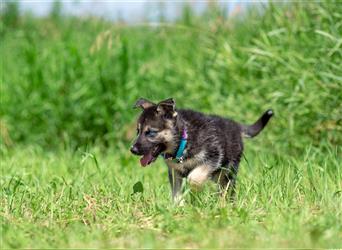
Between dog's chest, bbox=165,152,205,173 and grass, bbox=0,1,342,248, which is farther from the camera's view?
dog's chest, bbox=165,152,205,173

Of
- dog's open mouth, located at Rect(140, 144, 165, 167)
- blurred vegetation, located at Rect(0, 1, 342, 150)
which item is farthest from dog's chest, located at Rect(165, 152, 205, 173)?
blurred vegetation, located at Rect(0, 1, 342, 150)

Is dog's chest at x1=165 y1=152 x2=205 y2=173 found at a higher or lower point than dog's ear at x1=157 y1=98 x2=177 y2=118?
lower

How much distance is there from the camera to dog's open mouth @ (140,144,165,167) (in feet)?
20.6

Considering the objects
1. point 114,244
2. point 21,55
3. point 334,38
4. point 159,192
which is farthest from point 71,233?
point 21,55

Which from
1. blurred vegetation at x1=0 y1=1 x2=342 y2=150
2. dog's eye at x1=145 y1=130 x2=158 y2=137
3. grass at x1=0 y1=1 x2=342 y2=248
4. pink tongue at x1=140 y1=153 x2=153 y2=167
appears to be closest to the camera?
grass at x1=0 y1=1 x2=342 y2=248

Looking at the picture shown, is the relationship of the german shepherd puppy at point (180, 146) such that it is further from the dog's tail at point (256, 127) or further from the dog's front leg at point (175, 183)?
the dog's tail at point (256, 127)

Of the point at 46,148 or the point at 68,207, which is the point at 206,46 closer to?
the point at 46,148

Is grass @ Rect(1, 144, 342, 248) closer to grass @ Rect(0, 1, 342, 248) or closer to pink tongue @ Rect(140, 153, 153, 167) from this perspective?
grass @ Rect(0, 1, 342, 248)

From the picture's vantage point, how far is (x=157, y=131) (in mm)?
6371

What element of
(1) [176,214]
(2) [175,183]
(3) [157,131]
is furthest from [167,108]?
(1) [176,214]

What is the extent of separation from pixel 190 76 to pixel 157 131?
4.29 m

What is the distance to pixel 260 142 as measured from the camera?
354 inches

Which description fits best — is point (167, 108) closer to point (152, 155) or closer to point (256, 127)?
point (152, 155)

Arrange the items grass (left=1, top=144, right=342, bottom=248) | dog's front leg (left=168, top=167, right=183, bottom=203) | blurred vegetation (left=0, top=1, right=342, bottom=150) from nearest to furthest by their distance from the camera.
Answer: grass (left=1, top=144, right=342, bottom=248) → dog's front leg (left=168, top=167, right=183, bottom=203) → blurred vegetation (left=0, top=1, right=342, bottom=150)
